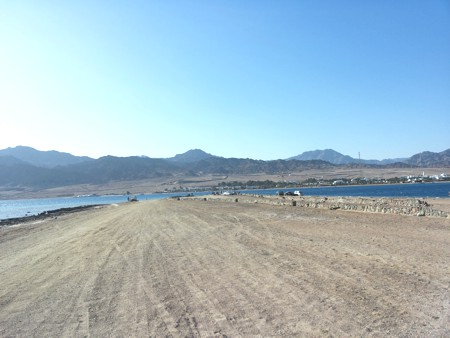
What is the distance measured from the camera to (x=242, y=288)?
8.57 m

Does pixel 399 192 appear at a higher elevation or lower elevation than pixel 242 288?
lower

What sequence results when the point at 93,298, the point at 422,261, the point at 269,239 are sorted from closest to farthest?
the point at 93,298 < the point at 422,261 < the point at 269,239

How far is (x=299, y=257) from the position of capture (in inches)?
455

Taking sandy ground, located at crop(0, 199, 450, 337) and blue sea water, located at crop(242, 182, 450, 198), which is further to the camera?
blue sea water, located at crop(242, 182, 450, 198)

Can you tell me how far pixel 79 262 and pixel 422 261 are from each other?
34.7 feet

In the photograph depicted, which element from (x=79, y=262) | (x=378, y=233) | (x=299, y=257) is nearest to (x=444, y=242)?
(x=378, y=233)

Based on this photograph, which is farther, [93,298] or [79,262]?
[79,262]

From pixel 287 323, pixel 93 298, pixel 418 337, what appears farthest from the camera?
pixel 93 298

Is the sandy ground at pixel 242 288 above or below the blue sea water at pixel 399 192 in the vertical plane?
above

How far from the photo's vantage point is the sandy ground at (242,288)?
6.45m

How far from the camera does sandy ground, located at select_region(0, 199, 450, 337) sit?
6445mm

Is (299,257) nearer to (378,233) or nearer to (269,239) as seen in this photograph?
(269,239)

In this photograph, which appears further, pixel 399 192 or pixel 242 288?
pixel 399 192

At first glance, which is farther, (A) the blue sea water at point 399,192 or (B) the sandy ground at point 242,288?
(A) the blue sea water at point 399,192
